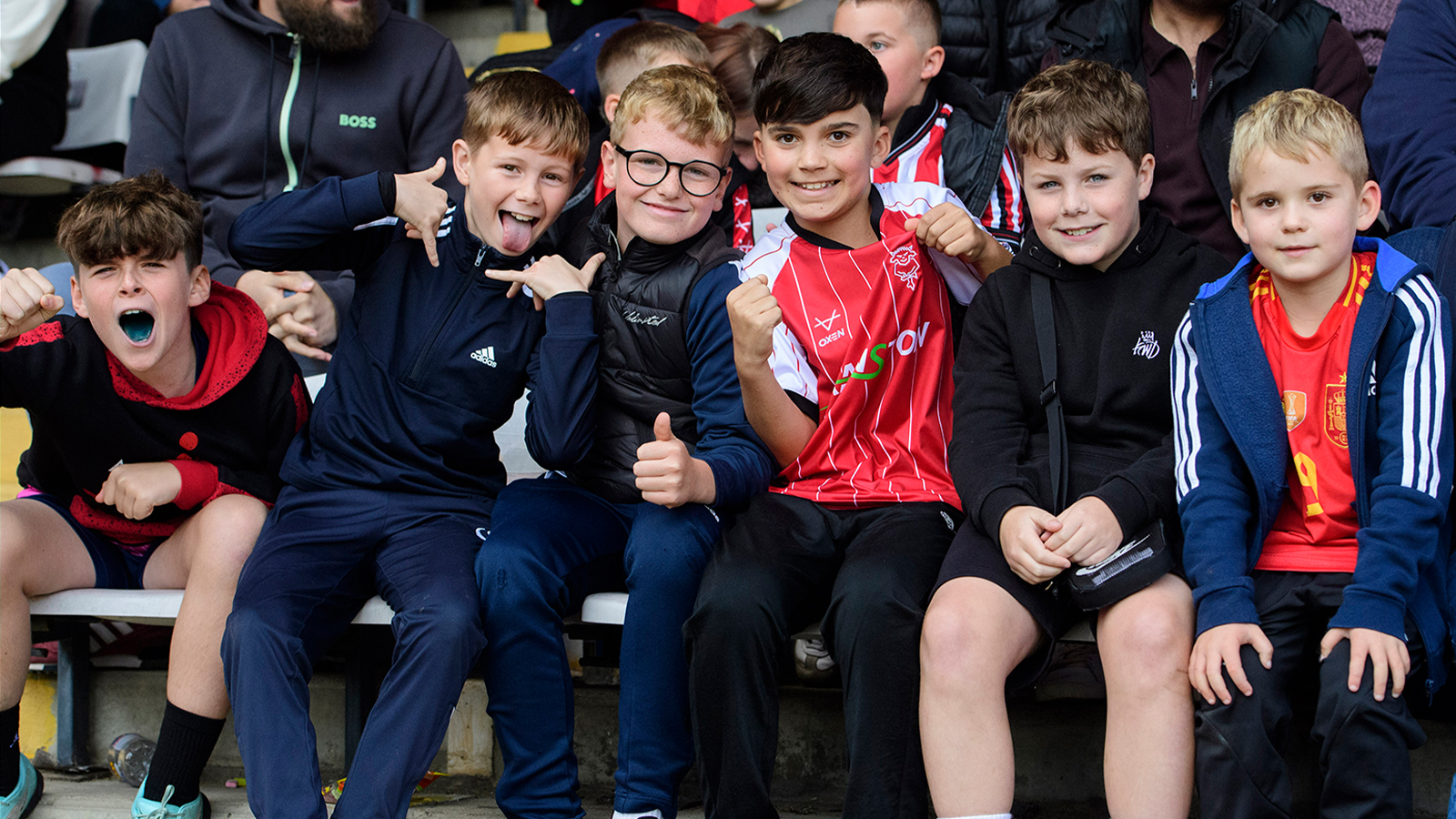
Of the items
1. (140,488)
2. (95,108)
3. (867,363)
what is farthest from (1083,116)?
(95,108)

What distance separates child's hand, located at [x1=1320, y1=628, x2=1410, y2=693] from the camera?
158 centimetres

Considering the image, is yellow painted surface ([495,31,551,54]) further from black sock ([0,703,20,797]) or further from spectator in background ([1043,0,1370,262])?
black sock ([0,703,20,797])

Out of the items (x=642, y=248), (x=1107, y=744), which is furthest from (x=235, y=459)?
(x=1107, y=744)

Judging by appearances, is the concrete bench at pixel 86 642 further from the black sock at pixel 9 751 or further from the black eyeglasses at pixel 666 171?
the black eyeglasses at pixel 666 171

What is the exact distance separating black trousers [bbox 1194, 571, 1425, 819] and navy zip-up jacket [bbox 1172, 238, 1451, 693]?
0.07 m

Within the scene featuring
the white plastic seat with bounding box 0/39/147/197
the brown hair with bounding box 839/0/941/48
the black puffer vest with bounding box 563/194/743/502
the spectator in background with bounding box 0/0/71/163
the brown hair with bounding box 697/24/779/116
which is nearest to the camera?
the black puffer vest with bounding box 563/194/743/502

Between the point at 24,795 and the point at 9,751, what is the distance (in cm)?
11

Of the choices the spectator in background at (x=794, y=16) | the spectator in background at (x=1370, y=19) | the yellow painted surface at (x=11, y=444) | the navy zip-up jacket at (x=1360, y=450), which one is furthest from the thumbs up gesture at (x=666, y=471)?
the spectator in background at (x=1370, y=19)

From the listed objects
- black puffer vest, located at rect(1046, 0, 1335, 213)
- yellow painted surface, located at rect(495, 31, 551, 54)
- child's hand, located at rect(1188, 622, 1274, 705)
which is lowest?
child's hand, located at rect(1188, 622, 1274, 705)

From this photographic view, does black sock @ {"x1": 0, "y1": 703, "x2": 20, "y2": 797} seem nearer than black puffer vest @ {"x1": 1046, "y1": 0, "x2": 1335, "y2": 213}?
Yes

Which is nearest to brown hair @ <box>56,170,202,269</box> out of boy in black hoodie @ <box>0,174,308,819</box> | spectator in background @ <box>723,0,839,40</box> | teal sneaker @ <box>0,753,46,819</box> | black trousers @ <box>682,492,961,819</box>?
boy in black hoodie @ <box>0,174,308,819</box>

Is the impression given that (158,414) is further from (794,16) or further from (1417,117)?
(1417,117)

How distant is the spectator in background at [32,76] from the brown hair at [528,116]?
2.19 m

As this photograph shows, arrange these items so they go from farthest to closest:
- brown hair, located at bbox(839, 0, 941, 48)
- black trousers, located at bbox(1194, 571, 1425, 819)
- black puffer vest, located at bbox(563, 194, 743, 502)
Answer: brown hair, located at bbox(839, 0, 941, 48) → black puffer vest, located at bbox(563, 194, 743, 502) → black trousers, located at bbox(1194, 571, 1425, 819)
